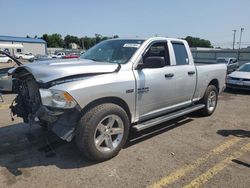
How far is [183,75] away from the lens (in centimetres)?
536

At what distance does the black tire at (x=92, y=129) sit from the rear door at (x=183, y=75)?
1834 mm

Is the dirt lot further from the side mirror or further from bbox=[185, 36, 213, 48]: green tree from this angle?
bbox=[185, 36, 213, 48]: green tree

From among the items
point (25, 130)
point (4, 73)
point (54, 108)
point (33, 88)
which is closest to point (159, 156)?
point (54, 108)

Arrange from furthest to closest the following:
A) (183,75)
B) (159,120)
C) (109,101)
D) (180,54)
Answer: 1. (180,54)
2. (183,75)
3. (159,120)
4. (109,101)

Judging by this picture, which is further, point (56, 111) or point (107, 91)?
point (107, 91)

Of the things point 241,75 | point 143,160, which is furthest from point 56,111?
Result: point 241,75

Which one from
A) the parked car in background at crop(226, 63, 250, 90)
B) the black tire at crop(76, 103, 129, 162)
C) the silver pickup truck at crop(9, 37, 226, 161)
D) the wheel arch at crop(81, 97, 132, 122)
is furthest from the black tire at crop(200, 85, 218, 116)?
the parked car in background at crop(226, 63, 250, 90)

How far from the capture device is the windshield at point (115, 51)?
15.0ft

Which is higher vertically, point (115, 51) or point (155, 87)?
point (115, 51)

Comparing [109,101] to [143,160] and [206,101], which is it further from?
[206,101]

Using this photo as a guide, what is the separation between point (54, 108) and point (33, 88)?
79cm

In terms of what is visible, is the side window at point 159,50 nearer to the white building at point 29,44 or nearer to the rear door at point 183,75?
the rear door at point 183,75

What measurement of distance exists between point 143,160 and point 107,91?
4.08ft

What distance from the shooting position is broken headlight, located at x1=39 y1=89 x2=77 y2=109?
11.3 feet
